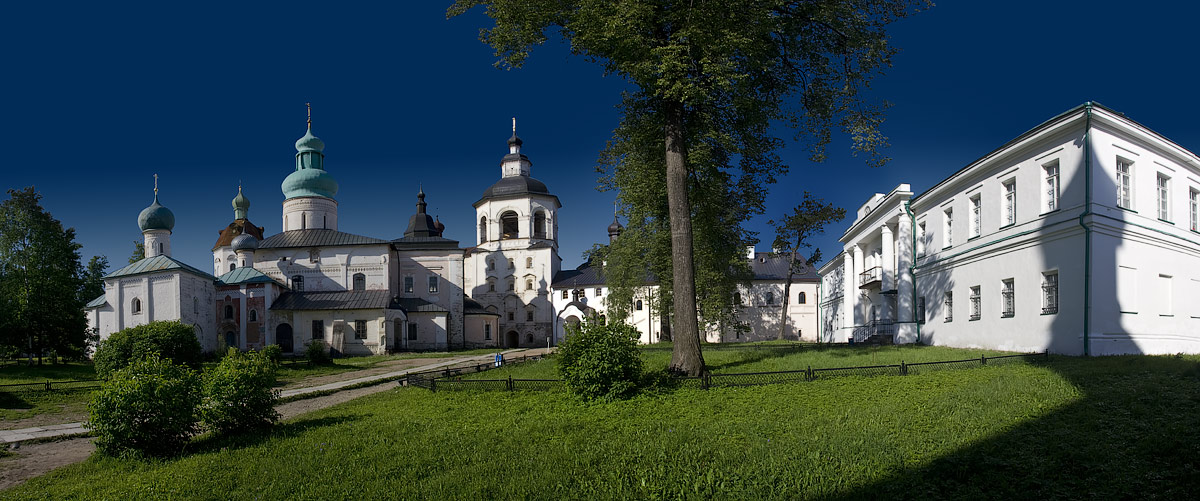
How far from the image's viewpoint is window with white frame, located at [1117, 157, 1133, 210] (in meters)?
15.1

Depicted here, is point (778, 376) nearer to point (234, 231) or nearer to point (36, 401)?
point (36, 401)

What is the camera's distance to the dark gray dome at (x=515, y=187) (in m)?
50.6

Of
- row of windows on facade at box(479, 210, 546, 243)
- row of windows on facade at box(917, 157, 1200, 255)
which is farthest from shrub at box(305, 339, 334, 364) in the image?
row of windows on facade at box(917, 157, 1200, 255)

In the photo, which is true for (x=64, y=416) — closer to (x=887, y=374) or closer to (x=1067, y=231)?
(x=887, y=374)

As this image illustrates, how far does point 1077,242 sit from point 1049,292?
5.99 ft

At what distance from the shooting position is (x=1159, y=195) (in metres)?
16.2

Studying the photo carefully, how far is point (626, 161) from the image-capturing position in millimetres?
16156

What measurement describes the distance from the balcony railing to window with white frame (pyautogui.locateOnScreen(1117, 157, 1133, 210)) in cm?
1208

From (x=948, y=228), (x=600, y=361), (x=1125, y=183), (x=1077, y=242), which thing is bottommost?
(x=600, y=361)

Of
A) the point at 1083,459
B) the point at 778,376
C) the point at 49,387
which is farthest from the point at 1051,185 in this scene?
the point at 49,387

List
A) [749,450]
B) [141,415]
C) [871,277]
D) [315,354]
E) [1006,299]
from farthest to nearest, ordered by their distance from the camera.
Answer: [871,277] < [315,354] < [1006,299] < [141,415] < [749,450]

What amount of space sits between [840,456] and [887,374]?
6127 mm

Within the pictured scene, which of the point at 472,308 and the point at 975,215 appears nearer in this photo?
the point at 975,215

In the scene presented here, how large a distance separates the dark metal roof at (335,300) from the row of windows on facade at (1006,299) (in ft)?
106
